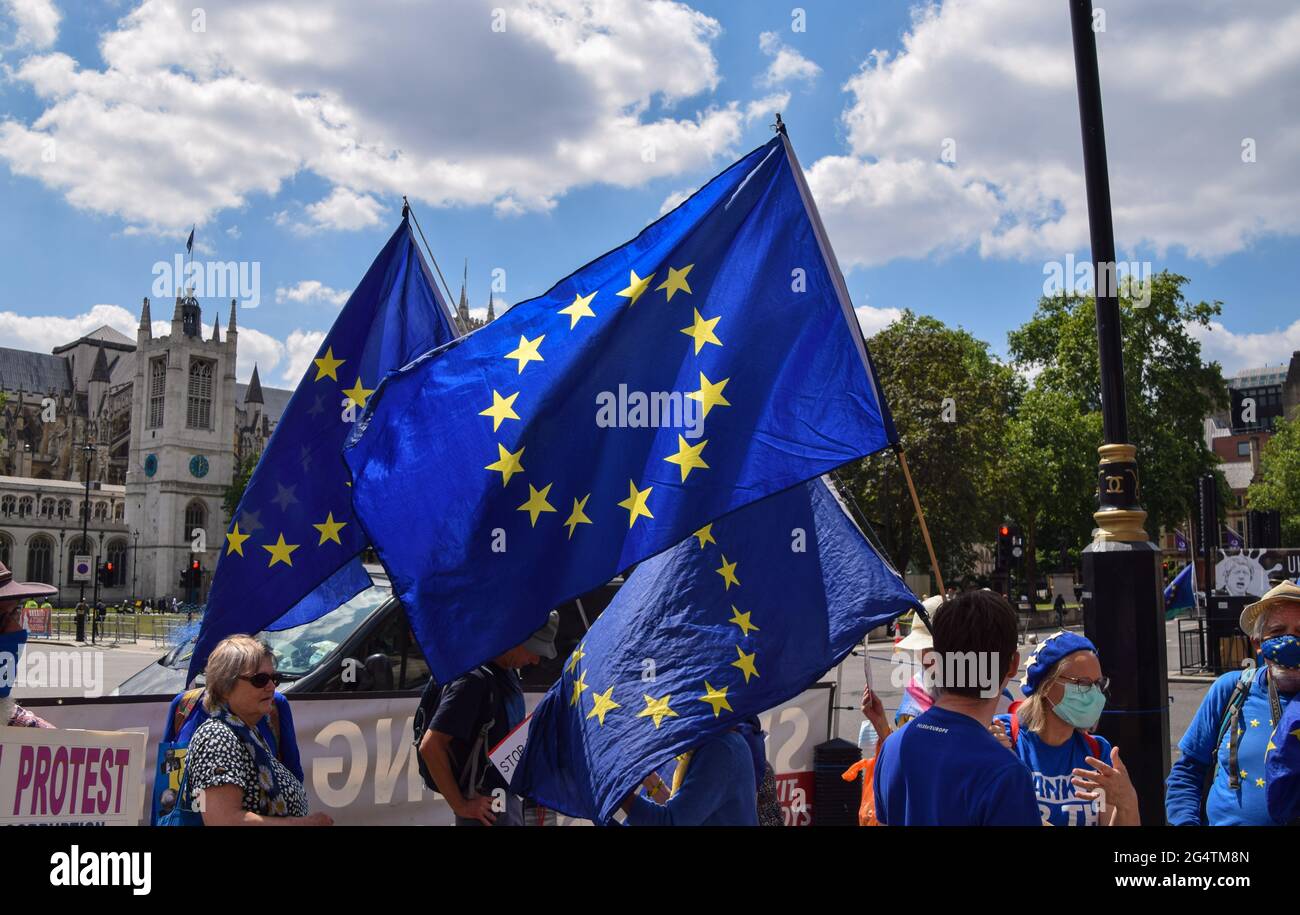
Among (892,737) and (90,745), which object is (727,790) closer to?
(892,737)

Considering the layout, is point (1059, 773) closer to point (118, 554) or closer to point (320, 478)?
point (320, 478)

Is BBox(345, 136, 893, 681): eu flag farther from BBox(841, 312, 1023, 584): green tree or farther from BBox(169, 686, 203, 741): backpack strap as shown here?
BBox(841, 312, 1023, 584): green tree

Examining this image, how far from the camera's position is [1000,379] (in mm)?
53969

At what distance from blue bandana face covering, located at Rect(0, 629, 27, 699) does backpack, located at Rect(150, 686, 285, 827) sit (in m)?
0.80

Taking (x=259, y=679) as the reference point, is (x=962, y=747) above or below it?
below

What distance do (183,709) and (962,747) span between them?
128 inches

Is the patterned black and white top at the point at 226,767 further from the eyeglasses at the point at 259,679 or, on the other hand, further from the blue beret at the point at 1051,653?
the blue beret at the point at 1051,653

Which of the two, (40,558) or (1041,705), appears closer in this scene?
(1041,705)

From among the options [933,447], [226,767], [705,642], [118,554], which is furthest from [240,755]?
[118,554]

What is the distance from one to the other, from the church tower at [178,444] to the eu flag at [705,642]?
11182 cm

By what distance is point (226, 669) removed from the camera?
400 centimetres

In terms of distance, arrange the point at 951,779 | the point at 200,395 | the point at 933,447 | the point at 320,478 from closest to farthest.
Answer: the point at 951,779 < the point at 320,478 < the point at 933,447 < the point at 200,395

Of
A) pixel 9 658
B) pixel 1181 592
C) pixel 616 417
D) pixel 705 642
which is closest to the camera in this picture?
pixel 705 642
